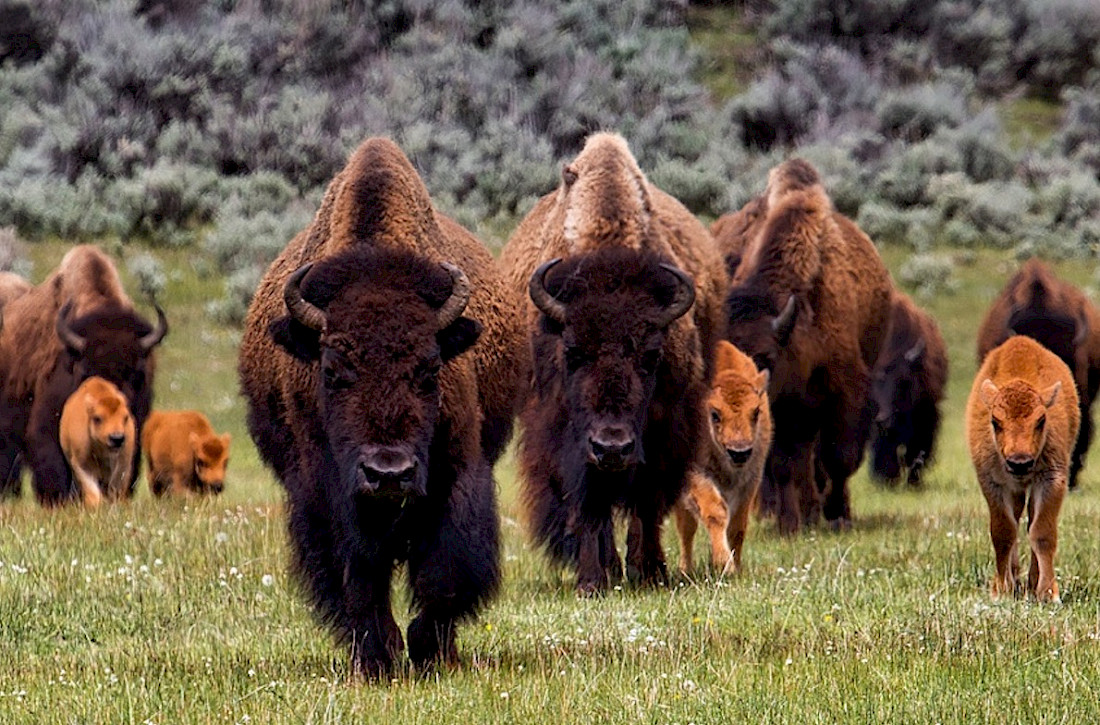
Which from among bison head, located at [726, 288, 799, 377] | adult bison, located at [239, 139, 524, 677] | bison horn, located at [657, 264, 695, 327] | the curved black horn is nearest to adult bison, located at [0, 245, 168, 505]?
bison head, located at [726, 288, 799, 377]

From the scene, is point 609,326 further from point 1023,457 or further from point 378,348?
point 378,348

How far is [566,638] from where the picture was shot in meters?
7.52

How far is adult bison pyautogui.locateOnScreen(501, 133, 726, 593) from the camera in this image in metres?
9.27

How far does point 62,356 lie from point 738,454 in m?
7.14

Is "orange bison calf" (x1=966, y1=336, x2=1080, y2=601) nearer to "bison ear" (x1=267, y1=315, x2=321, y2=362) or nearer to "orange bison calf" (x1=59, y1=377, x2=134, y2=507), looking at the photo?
"bison ear" (x1=267, y1=315, x2=321, y2=362)

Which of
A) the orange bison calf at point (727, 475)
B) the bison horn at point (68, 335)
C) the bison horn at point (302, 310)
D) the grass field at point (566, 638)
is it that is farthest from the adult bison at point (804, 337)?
the bison horn at point (302, 310)

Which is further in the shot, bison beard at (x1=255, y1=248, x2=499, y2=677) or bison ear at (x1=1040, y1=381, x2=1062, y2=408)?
bison ear at (x1=1040, y1=381, x2=1062, y2=408)

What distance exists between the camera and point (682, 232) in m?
11.7

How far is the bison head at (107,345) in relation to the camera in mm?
14820

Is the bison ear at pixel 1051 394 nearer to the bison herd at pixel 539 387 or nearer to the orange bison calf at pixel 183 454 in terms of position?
the bison herd at pixel 539 387

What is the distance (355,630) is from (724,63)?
110 feet

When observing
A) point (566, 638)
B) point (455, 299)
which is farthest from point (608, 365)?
point (455, 299)

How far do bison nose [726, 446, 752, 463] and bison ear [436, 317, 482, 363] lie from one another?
144 inches

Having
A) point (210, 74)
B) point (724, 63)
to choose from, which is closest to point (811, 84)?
point (724, 63)
